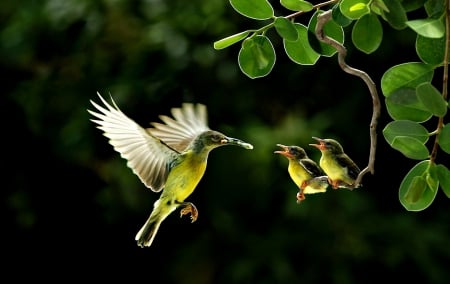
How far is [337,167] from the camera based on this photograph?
33.2 inches

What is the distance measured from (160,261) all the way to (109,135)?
3.32m

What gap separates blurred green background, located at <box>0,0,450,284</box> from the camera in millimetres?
3938

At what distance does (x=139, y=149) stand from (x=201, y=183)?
2919 mm

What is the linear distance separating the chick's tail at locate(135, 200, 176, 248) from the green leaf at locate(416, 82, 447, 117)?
0.76ft

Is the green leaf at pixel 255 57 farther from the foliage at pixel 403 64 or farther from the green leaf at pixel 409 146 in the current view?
the green leaf at pixel 409 146

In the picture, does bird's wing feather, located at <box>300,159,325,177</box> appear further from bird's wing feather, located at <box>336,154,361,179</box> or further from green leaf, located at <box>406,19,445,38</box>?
green leaf, located at <box>406,19,445,38</box>

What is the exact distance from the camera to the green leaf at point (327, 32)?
3.06 ft

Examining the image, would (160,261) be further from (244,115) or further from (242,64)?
(242,64)

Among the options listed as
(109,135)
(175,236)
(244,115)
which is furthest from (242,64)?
(175,236)

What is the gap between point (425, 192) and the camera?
896 mm

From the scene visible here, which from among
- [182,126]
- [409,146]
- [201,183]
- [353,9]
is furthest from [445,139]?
[201,183]

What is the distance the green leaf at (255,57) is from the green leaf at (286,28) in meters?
0.06

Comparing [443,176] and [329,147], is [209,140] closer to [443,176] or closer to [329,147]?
[329,147]

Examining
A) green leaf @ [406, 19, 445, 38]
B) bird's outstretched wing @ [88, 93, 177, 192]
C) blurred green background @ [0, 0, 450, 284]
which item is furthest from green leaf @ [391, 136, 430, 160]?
blurred green background @ [0, 0, 450, 284]
